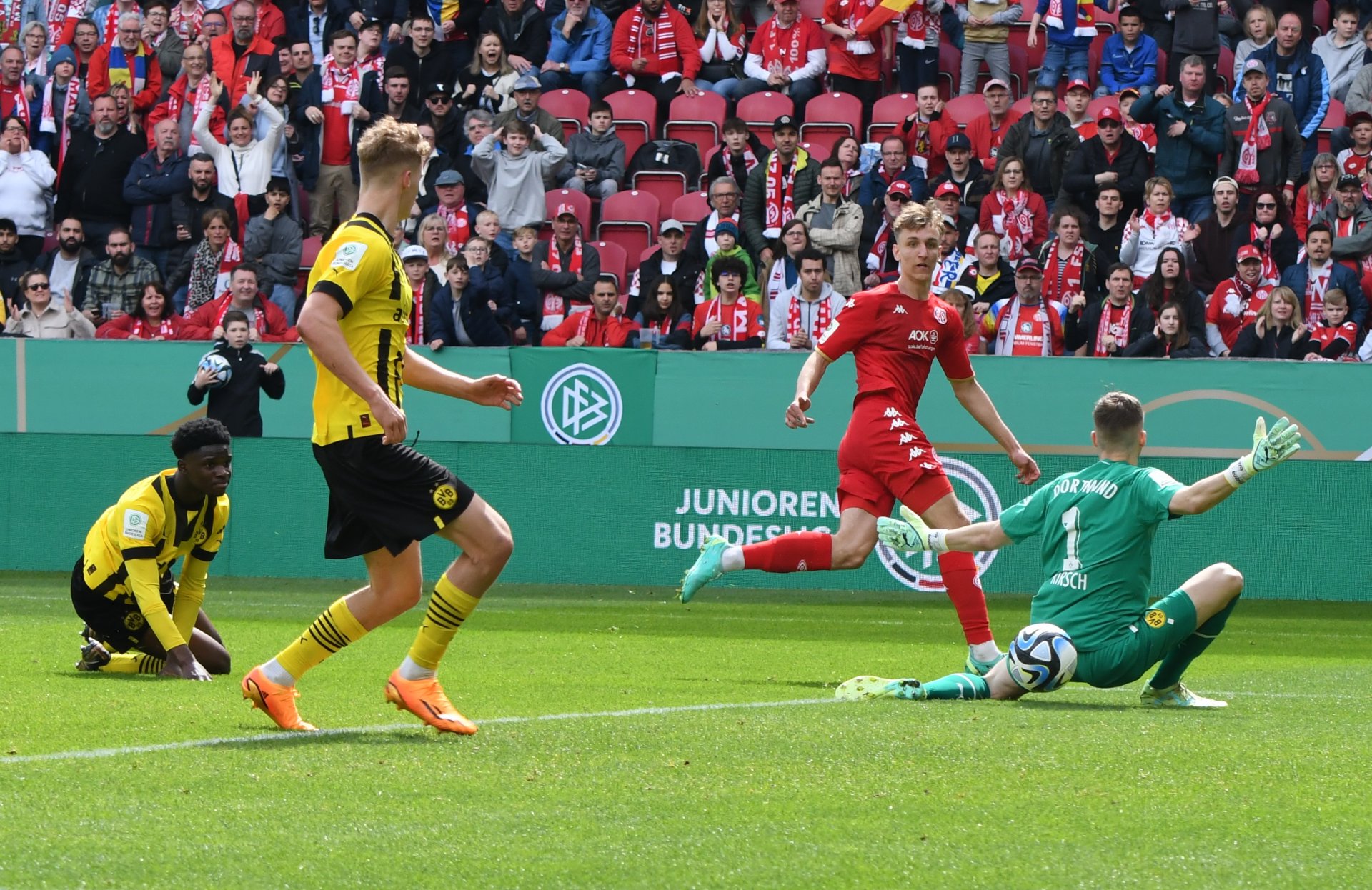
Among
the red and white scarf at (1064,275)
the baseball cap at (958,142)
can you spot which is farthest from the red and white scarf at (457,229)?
the red and white scarf at (1064,275)

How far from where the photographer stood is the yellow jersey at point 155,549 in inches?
326

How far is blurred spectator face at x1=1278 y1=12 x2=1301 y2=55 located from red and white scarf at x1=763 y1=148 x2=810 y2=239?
5040 mm

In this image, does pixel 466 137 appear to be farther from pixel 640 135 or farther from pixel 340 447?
pixel 340 447

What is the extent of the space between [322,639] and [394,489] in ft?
2.17

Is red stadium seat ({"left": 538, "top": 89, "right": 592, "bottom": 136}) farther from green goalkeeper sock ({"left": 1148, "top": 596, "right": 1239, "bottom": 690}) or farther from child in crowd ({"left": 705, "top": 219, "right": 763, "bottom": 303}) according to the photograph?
green goalkeeper sock ({"left": 1148, "top": 596, "right": 1239, "bottom": 690})

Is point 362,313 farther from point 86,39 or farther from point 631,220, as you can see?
point 86,39

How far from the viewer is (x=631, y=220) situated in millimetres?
20734

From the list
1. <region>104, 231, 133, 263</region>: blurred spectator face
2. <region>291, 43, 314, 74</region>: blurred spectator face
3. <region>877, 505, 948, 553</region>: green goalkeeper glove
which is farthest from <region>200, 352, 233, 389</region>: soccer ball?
<region>877, 505, 948, 553</region>: green goalkeeper glove

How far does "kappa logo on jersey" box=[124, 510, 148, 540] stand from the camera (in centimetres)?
837

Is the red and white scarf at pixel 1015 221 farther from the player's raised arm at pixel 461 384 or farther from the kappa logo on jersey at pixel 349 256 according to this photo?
the kappa logo on jersey at pixel 349 256

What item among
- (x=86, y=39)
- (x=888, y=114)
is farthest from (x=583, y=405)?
(x=86, y=39)

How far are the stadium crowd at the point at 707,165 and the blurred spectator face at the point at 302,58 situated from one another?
43mm

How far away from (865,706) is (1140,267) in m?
11.5

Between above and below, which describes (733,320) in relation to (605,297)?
below
